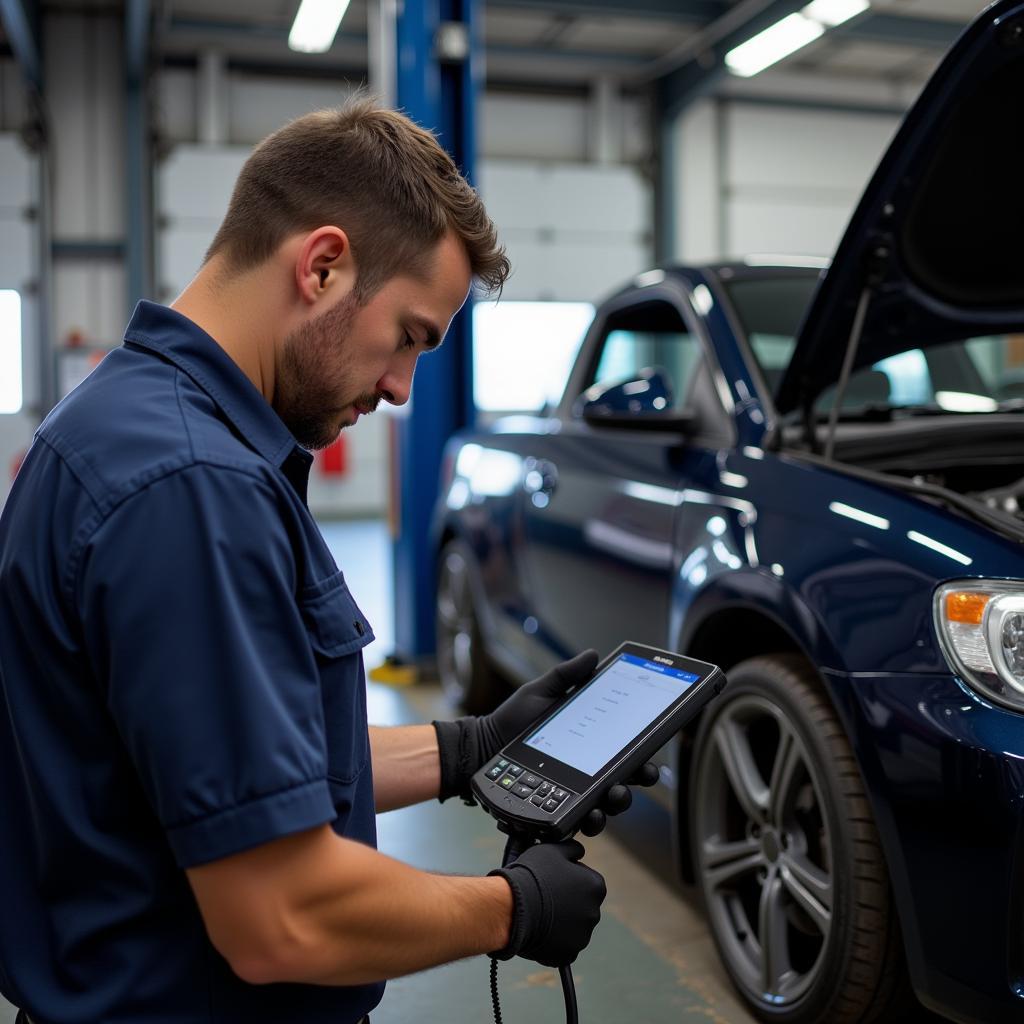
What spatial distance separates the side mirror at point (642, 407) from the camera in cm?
250

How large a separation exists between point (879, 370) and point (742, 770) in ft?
3.92

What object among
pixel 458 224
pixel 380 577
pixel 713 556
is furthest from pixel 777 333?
pixel 380 577

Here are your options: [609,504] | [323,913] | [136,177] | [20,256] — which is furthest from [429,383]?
[20,256]

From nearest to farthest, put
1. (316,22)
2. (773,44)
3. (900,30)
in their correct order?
(316,22)
(773,44)
(900,30)

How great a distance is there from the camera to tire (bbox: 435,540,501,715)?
3984 millimetres

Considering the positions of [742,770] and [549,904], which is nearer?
[549,904]

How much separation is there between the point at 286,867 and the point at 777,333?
7.01 feet

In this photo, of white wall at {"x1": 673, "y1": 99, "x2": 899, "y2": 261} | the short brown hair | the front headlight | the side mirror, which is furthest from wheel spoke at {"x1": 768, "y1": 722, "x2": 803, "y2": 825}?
white wall at {"x1": 673, "y1": 99, "x2": 899, "y2": 261}

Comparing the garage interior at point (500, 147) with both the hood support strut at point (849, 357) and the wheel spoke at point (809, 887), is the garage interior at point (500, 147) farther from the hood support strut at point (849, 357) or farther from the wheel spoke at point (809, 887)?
the wheel spoke at point (809, 887)

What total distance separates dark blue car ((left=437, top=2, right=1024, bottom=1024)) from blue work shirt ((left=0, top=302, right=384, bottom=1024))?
0.88 m

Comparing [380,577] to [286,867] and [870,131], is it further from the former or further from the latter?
[870,131]

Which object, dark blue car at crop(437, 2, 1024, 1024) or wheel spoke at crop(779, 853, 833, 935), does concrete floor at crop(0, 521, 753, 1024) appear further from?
wheel spoke at crop(779, 853, 833, 935)

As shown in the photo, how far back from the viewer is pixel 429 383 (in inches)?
188

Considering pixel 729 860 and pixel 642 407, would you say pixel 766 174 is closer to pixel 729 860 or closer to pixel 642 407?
pixel 642 407
